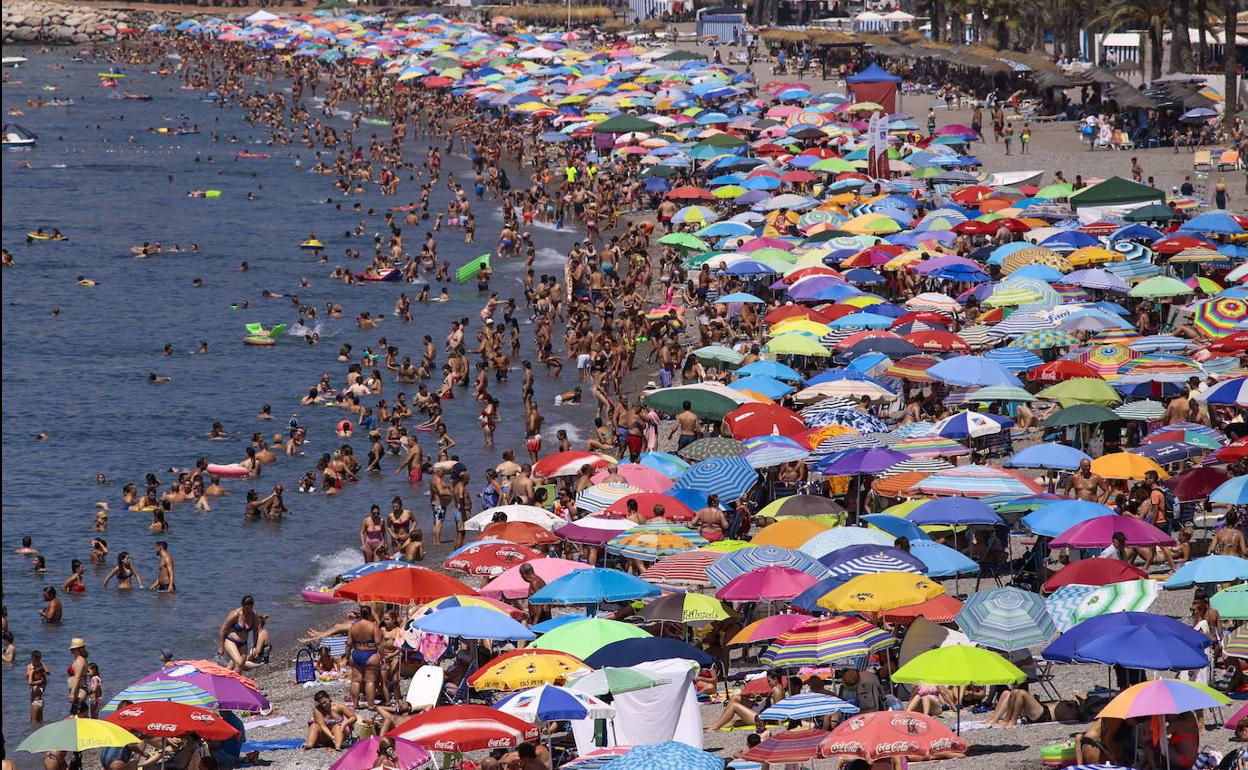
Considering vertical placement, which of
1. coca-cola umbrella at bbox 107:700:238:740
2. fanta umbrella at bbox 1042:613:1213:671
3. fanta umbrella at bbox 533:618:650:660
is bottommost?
coca-cola umbrella at bbox 107:700:238:740

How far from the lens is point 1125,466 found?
61.1 ft

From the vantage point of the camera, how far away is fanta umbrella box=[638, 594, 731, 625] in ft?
50.4

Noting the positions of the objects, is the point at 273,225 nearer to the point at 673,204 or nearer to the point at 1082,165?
the point at 673,204

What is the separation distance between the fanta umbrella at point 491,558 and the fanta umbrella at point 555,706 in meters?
4.31

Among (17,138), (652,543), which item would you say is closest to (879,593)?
(652,543)

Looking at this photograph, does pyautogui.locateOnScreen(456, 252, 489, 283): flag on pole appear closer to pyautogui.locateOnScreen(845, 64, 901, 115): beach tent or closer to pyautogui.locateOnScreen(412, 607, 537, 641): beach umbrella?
pyautogui.locateOnScreen(845, 64, 901, 115): beach tent

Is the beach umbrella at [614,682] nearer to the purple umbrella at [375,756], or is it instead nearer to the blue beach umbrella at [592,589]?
the purple umbrella at [375,756]

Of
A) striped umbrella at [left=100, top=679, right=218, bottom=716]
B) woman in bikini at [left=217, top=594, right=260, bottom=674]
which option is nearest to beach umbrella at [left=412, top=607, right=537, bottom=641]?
striped umbrella at [left=100, top=679, right=218, bottom=716]

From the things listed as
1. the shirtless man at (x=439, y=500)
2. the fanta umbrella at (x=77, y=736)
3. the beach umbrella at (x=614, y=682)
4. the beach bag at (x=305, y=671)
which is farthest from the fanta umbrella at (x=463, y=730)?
the shirtless man at (x=439, y=500)

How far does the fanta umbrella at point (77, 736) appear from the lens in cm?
1384

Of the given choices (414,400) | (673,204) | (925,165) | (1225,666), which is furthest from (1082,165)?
(1225,666)

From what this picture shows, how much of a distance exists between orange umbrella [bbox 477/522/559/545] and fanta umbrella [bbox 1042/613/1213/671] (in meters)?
7.34

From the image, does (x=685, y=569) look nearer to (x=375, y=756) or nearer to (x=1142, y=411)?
(x=375, y=756)

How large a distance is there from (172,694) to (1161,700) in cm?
827
